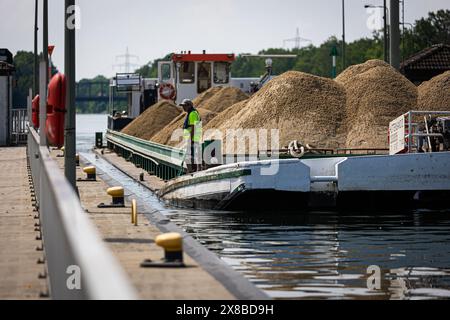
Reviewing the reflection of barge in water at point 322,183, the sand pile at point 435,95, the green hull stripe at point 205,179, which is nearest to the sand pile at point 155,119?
the sand pile at point 435,95

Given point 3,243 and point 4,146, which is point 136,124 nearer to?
point 4,146

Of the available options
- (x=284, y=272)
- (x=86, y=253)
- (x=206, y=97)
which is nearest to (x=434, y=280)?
(x=284, y=272)

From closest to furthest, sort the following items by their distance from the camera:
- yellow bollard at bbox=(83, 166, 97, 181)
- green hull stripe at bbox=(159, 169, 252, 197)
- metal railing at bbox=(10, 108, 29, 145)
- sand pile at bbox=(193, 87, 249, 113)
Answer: green hull stripe at bbox=(159, 169, 252, 197) < yellow bollard at bbox=(83, 166, 97, 181) < sand pile at bbox=(193, 87, 249, 113) < metal railing at bbox=(10, 108, 29, 145)

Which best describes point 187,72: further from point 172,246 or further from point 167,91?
point 172,246

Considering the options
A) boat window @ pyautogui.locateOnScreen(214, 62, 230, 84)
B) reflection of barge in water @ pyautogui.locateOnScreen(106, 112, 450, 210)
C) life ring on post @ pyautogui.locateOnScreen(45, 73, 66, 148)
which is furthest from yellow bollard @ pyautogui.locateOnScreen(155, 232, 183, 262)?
boat window @ pyautogui.locateOnScreen(214, 62, 230, 84)

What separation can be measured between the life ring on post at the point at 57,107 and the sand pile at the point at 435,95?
24.2 m

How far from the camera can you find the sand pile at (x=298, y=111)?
39.2m

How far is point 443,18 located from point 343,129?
114247mm

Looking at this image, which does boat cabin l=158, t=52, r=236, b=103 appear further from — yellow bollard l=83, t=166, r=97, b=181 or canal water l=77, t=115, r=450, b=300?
canal water l=77, t=115, r=450, b=300

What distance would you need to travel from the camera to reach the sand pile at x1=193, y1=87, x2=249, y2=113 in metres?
56.3

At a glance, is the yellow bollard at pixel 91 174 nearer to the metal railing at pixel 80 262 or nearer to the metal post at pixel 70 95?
the metal post at pixel 70 95

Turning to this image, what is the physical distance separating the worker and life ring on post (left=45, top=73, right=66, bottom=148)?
828 cm

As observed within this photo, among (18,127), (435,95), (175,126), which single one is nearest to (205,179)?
(435,95)

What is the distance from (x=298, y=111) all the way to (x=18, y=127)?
98.9 ft
